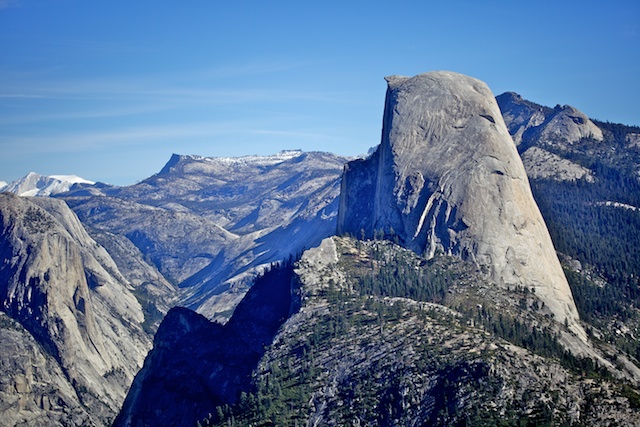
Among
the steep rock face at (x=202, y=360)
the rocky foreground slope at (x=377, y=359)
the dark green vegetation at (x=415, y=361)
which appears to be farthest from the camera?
the steep rock face at (x=202, y=360)

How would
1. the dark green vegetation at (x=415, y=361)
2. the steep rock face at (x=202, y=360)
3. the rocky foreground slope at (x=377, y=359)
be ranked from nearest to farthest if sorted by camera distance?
1. the dark green vegetation at (x=415, y=361)
2. the rocky foreground slope at (x=377, y=359)
3. the steep rock face at (x=202, y=360)

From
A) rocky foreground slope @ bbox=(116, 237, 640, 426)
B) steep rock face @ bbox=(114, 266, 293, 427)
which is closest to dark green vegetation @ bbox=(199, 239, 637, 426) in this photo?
rocky foreground slope @ bbox=(116, 237, 640, 426)

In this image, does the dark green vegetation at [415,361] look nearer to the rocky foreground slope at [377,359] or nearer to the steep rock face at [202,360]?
the rocky foreground slope at [377,359]

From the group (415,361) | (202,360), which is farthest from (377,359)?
(202,360)

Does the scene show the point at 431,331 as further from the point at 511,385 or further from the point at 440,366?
the point at 511,385

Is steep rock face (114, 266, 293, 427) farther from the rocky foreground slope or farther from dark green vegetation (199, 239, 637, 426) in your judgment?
dark green vegetation (199, 239, 637, 426)

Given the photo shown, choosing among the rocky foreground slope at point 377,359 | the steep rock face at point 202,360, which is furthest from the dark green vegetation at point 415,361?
the steep rock face at point 202,360

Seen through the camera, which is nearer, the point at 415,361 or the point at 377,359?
the point at 415,361

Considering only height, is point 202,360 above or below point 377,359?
below

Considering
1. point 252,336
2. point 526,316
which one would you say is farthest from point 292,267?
point 526,316

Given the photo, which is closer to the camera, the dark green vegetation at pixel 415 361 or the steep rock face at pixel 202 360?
the dark green vegetation at pixel 415 361

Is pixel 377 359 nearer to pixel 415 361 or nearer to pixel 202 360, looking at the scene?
pixel 415 361
